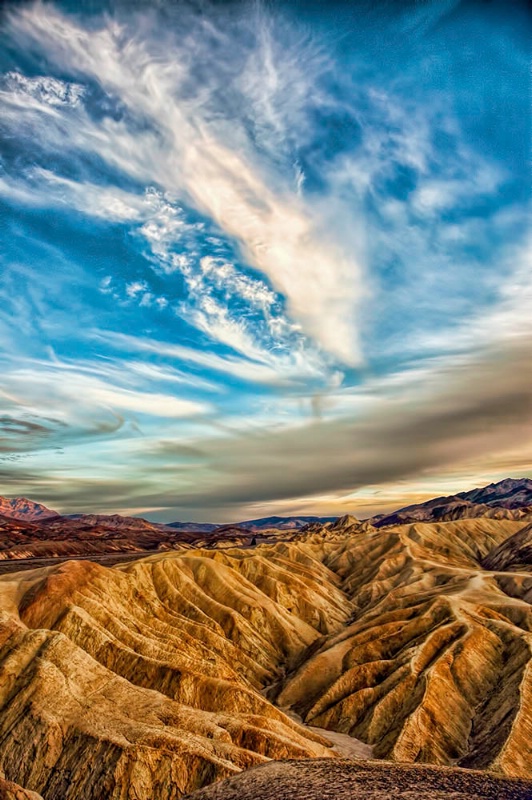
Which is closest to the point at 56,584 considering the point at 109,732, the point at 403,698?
the point at 109,732

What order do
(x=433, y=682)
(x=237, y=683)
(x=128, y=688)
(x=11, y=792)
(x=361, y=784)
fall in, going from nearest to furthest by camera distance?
1. (x=361, y=784)
2. (x=11, y=792)
3. (x=128, y=688)
4. (x=237, y=683)
5. (x=433, y=682)

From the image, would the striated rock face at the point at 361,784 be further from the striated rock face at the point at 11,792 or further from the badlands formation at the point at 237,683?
the striated rock face at the point at 11,792

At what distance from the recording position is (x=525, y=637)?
6369 centimetres

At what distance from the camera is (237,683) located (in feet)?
177

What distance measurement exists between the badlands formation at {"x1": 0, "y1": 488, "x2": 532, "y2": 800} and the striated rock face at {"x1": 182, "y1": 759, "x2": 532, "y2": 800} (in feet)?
0.62

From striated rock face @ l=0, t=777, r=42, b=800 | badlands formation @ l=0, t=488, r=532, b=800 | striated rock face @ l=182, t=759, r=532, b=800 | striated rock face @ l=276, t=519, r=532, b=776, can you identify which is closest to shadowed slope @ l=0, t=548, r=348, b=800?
badlands formation @ l=0, t=488, r=532, b=800

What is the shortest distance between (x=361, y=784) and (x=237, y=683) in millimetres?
34887

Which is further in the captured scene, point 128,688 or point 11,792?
point 128,688

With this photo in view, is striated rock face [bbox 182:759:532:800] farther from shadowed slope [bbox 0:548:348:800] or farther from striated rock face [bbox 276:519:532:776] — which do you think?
striated rock face [bbox 276:519:532:776]

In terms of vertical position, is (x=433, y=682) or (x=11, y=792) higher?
(x=11, y=792)

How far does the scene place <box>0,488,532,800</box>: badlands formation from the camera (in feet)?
115

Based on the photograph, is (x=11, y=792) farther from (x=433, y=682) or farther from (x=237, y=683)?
(x=433, y=682)

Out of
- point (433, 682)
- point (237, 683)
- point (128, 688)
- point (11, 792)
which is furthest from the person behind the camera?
point (433, 682)

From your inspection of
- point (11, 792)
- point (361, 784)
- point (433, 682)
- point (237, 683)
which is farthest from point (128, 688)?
point (433, 682)
